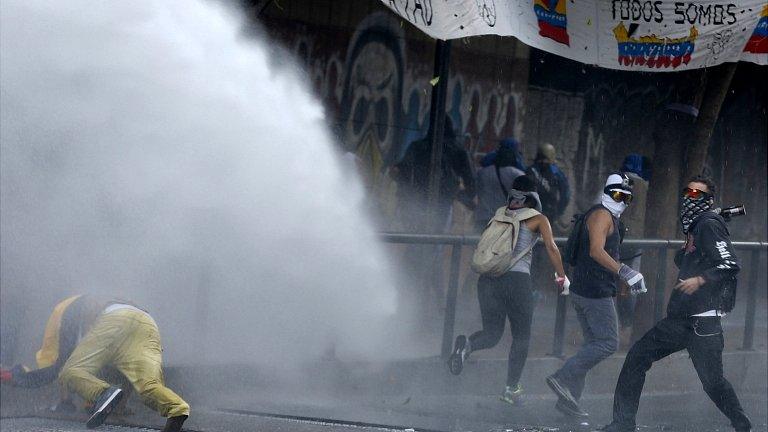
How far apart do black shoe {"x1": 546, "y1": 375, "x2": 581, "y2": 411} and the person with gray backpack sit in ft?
1.19

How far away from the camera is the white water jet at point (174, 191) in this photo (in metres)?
7.73

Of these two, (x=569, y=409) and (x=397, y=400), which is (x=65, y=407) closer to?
(x=397, y=400)

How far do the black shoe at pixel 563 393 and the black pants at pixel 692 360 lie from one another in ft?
2.15

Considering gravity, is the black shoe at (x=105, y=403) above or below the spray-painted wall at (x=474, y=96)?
below

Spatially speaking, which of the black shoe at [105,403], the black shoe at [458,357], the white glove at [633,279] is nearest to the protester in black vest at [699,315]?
the white glove at [633,279]

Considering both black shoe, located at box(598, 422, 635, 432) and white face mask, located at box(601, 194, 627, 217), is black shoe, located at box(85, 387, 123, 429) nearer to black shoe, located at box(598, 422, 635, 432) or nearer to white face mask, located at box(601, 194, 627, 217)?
black shoe, located at box(598, 422, 635, 432)

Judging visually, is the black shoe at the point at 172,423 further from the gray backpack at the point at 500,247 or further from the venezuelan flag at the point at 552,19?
the venezuelan flag at the point at 552,19

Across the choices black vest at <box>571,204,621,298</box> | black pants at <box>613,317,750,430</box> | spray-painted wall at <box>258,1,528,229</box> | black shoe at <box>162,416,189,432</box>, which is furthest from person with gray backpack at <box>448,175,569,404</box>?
spray-painted wall at <box>258,1,528,229</box>

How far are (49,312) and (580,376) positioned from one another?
334cm

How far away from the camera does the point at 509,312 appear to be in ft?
28.1

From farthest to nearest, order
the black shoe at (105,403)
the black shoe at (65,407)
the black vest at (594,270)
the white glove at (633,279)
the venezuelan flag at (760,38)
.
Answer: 1. the venezuelan flag at (760,38)
2. the black vest at (594,270)
3. the white glove at (633,279)
4. the black shoe at (65,407)
5. the black shoe at (105,403)

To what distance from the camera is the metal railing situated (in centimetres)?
877

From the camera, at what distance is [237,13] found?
9133 mm

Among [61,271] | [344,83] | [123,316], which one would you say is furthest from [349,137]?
[123,316]
